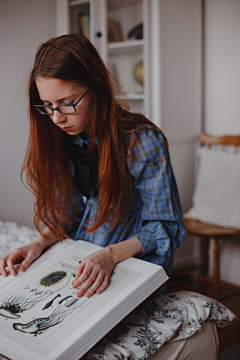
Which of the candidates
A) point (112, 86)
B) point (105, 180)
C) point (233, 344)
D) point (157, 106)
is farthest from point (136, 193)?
point (157, 106)

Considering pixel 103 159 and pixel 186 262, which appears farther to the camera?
pixel 186 262

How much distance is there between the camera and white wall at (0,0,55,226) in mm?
1157

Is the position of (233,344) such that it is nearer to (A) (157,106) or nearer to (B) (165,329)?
(B) (165,329)

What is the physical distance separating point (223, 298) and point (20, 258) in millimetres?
1326

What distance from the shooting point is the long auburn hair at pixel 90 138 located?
28.5 inches

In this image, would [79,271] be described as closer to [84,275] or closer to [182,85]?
[84,275]

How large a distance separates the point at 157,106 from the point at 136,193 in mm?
1227

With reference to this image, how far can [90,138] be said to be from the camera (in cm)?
84

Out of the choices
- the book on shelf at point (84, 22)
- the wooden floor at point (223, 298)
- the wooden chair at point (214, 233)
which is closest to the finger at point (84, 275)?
the wooden floor at point (223, 298)

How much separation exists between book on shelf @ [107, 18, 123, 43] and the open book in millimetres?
1631

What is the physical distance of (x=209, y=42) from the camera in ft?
6.83

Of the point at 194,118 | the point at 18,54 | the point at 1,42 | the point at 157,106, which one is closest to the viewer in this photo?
the point at 1,42

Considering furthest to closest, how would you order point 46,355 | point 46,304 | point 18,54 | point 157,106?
point 157,106 < point 18,54 < point 46,304 < point 46,355

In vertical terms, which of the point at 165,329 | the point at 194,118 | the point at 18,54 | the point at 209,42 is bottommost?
the point at 165,329
